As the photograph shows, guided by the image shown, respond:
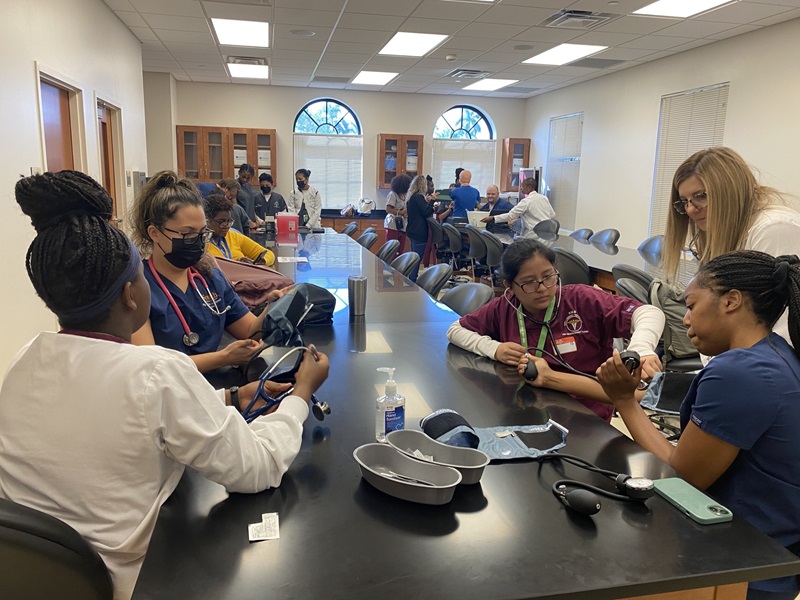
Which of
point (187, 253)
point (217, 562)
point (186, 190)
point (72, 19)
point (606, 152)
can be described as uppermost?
A: point (72, 19)

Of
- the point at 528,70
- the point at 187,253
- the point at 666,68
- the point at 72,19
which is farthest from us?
the point at 528,70

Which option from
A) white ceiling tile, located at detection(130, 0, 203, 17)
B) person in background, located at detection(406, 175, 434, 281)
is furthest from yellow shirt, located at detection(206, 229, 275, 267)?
person in background, located at detection(406, 175, 434, 281)

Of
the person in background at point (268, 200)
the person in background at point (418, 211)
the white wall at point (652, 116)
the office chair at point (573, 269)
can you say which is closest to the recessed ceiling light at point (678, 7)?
the white wall at point (652, 116)

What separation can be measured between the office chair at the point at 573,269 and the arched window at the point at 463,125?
6.29m

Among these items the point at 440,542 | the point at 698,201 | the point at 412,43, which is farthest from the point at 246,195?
the point at 440,542

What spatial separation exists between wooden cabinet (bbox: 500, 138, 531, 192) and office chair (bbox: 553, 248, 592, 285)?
5.89 metres

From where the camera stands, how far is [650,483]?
1.09 m

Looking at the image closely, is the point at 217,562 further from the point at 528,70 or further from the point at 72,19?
the point at 528,70

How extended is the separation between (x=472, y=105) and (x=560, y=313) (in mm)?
9082

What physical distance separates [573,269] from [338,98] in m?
6.66

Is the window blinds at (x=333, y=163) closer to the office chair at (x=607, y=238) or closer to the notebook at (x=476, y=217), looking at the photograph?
the notebook at (x=476, y=217)

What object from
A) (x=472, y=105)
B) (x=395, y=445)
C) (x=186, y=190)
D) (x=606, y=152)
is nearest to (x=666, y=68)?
(x=606, y=152)

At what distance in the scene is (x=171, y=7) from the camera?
518 centimetres

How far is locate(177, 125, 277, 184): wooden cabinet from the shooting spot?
9.18 metres
